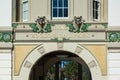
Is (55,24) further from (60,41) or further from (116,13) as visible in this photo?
(116,13)

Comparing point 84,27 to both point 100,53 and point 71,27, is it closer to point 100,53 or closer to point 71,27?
point 71,27

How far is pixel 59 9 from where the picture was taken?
69.6 ft

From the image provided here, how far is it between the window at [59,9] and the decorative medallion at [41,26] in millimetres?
564

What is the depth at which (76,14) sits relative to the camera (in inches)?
826

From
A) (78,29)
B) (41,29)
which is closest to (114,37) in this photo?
(78,29)

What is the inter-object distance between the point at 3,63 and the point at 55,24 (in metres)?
2.37

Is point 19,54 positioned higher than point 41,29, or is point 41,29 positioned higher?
point 41,29

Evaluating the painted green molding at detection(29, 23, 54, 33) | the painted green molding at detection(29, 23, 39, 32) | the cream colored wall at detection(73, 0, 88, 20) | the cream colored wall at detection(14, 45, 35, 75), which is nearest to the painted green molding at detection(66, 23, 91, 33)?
the cream colored wall at detection(73, 0, 88, 20)

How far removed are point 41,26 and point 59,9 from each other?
1.06 m

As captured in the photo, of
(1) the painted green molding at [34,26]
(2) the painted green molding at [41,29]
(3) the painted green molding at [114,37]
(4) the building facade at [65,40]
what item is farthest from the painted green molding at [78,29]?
(1) the painted green molding at [34,26]

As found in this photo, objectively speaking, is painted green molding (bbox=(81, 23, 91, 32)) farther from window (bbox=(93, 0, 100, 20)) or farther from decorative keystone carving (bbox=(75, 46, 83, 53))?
window (bbox=(93, 0, 100, 20))

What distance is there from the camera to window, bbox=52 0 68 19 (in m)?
21.1

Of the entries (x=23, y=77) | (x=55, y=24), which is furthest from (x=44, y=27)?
(x=23, y=77)

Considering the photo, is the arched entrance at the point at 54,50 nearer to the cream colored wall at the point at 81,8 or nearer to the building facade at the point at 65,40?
the building facade at the point at 65,40
